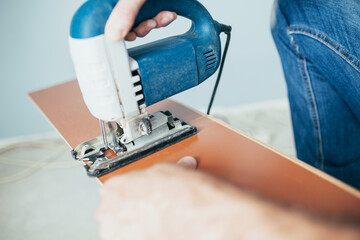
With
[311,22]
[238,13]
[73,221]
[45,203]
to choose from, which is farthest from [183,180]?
[238,13]

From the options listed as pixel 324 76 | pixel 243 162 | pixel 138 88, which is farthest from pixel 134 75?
pixel 324 76

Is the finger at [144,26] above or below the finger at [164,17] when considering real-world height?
below

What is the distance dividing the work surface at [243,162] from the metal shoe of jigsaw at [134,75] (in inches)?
1.9

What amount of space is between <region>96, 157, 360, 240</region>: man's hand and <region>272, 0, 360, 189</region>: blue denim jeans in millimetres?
622

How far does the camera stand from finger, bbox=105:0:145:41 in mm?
584

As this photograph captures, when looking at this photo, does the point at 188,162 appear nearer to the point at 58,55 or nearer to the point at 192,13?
the point at 192,13

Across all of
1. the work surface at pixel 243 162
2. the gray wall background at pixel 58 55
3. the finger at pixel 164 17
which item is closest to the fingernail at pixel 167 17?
the finger at pixel 164 17

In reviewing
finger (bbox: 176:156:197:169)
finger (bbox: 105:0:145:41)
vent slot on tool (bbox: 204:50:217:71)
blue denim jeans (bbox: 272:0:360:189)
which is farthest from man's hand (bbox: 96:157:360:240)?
blue denim jeans (bbox: 272:0:360:189)

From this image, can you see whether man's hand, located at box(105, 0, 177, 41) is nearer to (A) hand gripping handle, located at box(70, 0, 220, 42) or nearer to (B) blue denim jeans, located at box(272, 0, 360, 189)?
(A) hand gripping handle, located at box(70, 0, 220, 42)

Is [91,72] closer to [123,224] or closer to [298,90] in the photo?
[123,224]

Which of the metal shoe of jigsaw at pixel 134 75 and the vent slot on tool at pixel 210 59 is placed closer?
the metal shoe of jigsaw at pixel 134 75

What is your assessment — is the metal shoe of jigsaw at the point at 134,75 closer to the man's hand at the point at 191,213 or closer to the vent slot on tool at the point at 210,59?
the vent slot on tool at the point at 210,59

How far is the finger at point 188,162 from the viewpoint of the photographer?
0.66m

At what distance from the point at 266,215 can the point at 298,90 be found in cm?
77
